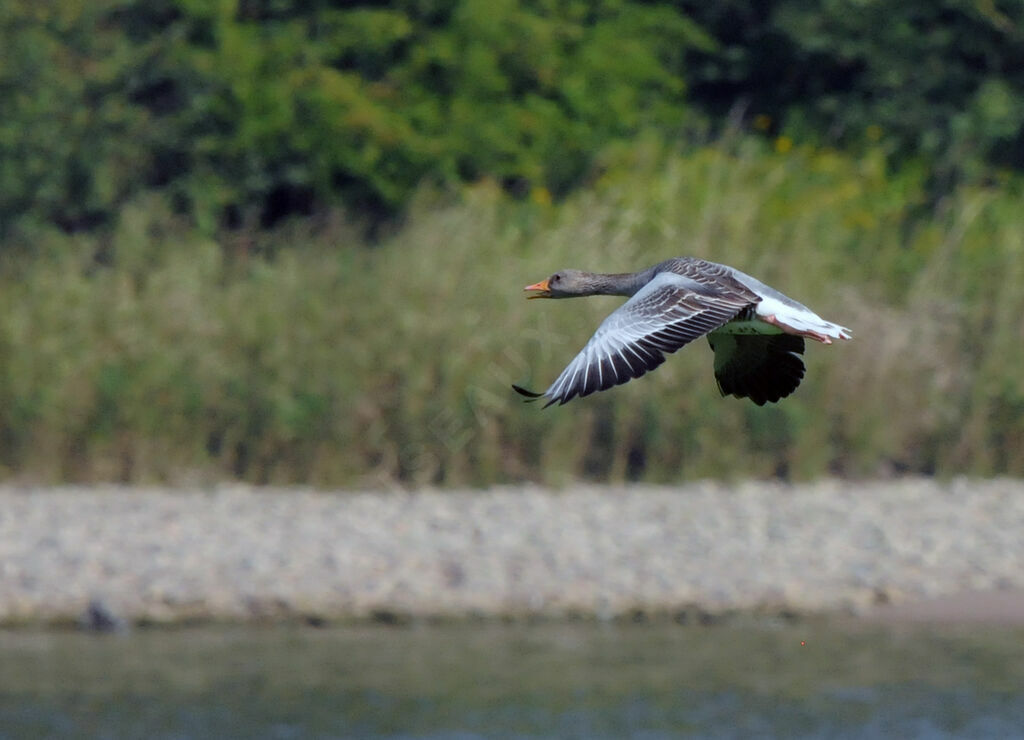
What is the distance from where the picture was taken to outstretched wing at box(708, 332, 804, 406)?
550 centimetres

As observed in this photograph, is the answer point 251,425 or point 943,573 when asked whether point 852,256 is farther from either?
point 251,425

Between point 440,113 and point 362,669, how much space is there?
7805 millimetres

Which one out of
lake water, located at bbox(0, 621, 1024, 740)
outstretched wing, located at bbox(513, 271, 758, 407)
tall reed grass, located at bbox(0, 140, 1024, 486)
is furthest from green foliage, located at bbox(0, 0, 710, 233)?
outstretched wing, located at bbox(513, 271, 758, 407)

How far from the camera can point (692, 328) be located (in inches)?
176

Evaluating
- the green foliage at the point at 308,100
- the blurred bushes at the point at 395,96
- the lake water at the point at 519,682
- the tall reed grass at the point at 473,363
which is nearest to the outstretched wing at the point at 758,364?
the lake water at the point at 519,682

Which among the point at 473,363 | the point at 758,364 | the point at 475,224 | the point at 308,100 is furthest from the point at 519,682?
the point at 308,100

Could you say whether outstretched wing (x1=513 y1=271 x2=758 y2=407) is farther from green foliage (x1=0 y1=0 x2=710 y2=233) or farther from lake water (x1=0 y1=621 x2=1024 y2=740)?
green foliage (x1=0 y1=0 x2=710 y2=233)

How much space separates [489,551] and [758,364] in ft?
22.3

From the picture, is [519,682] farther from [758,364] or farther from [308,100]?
[308,100]

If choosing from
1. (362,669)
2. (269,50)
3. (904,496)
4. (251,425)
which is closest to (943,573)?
(904,496)

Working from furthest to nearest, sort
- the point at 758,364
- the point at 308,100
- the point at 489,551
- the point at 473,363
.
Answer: the point at 308,100 < the point at 473,363 < the point at 489,551 < the point at 758,364

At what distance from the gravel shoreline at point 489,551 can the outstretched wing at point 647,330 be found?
694 centimetres

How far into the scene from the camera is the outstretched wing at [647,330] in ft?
13.9

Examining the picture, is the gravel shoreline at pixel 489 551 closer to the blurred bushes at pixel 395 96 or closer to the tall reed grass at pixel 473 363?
the tall reed grass at pixel 473 363
